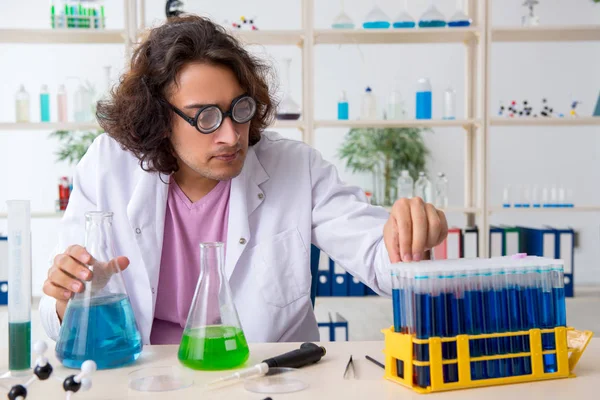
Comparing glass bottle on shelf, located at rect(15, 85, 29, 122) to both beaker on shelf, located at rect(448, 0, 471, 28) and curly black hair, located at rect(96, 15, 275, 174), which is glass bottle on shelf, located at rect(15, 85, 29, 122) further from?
beaker on shelf, located at rect(448, 0, 471, 28)

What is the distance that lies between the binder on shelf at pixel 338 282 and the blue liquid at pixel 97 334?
6.64 feet

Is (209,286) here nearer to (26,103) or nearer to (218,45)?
(218,45)

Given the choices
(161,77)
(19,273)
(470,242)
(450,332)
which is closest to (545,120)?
(470,242)

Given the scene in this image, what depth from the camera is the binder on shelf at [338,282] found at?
2951 mm

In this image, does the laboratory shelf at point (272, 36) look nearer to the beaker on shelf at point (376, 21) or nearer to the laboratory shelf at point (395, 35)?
the laboratory shelf at point (395, 35)

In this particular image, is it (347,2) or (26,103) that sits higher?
(347,2)

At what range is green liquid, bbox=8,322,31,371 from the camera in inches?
36.1

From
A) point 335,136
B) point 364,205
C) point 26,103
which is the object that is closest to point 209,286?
point 364,205

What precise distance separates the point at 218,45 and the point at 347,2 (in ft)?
10.0

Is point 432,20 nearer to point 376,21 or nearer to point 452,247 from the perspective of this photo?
point 376,21

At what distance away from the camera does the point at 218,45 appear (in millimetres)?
1471

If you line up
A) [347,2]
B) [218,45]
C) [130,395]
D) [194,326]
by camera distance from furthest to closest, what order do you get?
[347,2] < [218,45] < [194,326] < [130,395]

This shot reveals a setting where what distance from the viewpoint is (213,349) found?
3.05 ft

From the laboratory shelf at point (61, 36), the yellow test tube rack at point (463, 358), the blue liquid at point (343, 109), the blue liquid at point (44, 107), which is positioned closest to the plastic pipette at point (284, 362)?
the yellow test tube rack at point (463, 358)
